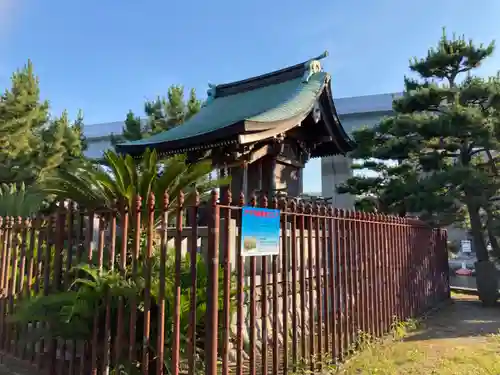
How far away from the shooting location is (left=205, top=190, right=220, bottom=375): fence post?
10.4 ft

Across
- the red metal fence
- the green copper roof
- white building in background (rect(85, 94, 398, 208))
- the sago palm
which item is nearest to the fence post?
the red metal fence

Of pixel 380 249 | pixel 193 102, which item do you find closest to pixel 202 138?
pixel 380 249

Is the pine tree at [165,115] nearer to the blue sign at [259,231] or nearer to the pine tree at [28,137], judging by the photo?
the pine tree at [28,137]

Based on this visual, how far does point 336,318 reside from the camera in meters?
4.88

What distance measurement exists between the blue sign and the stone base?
9292mm

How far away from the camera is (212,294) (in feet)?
10.6

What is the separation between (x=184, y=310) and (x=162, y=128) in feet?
45.1

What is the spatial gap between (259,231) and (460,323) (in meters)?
6.44

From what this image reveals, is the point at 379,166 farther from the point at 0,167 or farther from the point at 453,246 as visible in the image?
the point at 0,167

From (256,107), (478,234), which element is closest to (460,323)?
(478,234)

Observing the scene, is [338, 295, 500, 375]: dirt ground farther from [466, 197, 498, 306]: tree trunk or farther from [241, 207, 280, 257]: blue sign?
[466, 197, 498, 306]: tree trunk

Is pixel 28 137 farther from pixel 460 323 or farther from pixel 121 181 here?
pixel 460 323

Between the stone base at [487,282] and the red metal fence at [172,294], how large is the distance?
249 inches

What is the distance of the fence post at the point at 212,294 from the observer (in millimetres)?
3156
